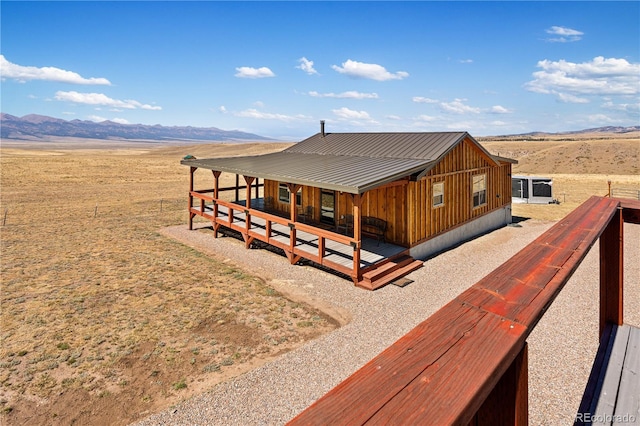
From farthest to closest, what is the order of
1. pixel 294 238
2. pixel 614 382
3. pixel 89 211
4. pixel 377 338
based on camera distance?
pixel 89 211
pixel 294 238
pixel 377 338
pixel 614 382

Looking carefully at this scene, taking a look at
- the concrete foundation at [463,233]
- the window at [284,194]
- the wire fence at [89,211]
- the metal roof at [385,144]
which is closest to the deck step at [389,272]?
the concrete foundation at [463,233]

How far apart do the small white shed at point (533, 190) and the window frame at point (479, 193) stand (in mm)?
9011

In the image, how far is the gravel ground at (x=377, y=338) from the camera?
5793 mm

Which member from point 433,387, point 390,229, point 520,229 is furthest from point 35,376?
point 520,229

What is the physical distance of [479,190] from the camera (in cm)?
1675

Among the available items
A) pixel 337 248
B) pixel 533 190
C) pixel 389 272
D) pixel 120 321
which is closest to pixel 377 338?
pixel 389 272

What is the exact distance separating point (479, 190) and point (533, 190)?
10923mm

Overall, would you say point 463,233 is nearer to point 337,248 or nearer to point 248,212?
point 337,248

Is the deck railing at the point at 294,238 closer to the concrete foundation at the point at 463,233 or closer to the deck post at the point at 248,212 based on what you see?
the deck post at the point at 248,212

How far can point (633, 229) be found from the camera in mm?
16547

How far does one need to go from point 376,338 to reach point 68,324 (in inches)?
285

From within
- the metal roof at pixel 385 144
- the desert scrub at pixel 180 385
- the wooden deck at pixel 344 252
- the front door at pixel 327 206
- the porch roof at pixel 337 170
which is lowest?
the desert scrub at pixel 180 385

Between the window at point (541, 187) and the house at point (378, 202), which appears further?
the window at point (541, 187)

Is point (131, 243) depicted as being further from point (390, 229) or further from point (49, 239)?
point (390, 229)
